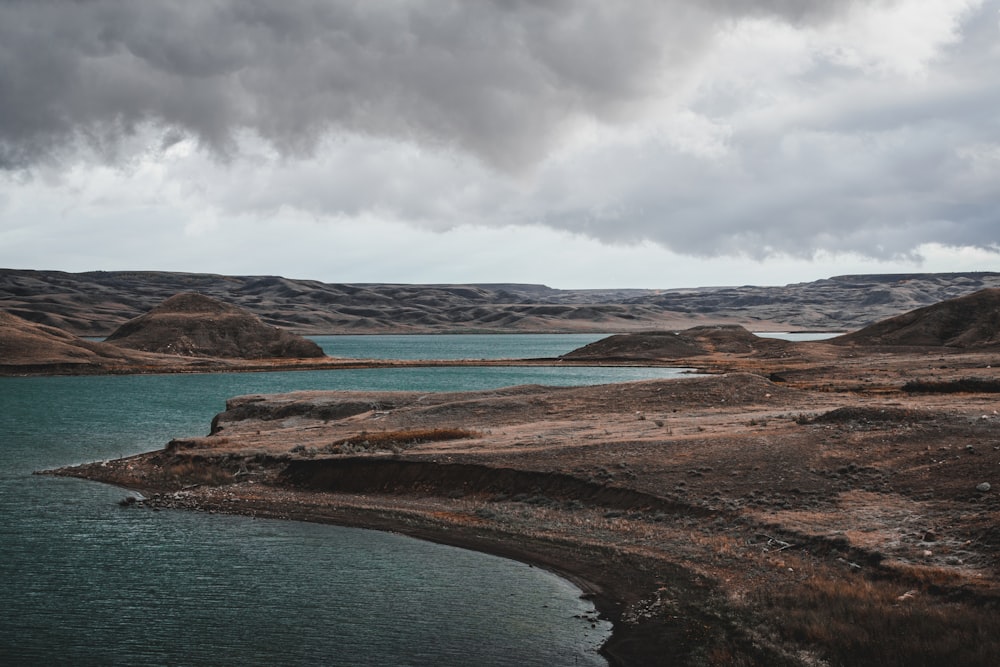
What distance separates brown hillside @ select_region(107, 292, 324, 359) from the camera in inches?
5748

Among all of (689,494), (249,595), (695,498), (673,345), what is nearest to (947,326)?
(673,345)

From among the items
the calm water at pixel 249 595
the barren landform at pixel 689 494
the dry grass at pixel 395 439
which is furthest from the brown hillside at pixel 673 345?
the calm water at pixel 249 595

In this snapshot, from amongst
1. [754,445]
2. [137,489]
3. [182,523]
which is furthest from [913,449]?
[137,489]

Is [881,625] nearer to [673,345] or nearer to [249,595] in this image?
[249,595]

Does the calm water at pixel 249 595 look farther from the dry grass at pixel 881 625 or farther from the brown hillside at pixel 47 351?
the brown hillside at pixel 47 351

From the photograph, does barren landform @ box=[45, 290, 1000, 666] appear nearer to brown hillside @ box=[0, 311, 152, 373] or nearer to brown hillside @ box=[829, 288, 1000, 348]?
brown hillside @ box=[829, 288, 1000, 348]

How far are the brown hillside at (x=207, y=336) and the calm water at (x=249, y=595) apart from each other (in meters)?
115

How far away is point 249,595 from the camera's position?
68.7 ft

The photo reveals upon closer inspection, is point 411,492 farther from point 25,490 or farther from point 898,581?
point 898,581

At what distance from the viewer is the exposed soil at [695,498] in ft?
54.7

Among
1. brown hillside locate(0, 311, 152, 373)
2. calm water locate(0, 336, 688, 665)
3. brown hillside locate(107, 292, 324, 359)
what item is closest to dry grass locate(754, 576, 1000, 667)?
calm water locate(0, 336, 688, 665)

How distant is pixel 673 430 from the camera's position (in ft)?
125

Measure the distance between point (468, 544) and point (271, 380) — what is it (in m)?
85.2

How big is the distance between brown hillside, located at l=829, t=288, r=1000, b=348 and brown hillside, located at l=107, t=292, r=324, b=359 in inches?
3735
